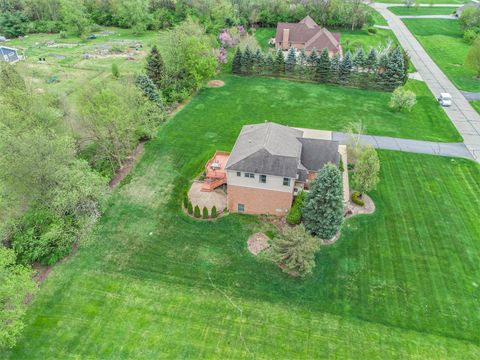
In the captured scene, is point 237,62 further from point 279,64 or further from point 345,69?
point 345,69

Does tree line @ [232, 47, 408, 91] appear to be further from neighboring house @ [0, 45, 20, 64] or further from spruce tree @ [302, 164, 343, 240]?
neighboring house @ [0, 45, 20, 64]

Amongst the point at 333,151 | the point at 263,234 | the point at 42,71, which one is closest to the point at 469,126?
the point at 333,151

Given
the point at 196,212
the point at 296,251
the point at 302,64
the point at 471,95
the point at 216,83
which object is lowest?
the point at 196,212

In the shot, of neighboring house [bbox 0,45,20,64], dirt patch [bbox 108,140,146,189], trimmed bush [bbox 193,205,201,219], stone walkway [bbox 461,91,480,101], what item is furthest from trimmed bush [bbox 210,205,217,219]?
neighboring house [bbox 0,45,20,64]

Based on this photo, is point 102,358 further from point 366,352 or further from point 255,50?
point 255,50

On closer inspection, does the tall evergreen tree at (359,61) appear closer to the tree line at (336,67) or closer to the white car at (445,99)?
the tree line at (336,67)

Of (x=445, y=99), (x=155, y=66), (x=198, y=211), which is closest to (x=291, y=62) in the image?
(x=155, y=66)

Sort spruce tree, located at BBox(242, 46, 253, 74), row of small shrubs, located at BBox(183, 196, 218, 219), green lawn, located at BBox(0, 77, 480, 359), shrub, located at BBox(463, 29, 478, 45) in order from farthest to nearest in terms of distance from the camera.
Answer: shrub, located at BBox(463, 29, 478, 45), spruce tree, located at BBox(242, 46, 253, 74), row of small shrubs, located at BBox(183, 196, 218, 219), green lawn, located at BBox(0, 77, 480, 359)
